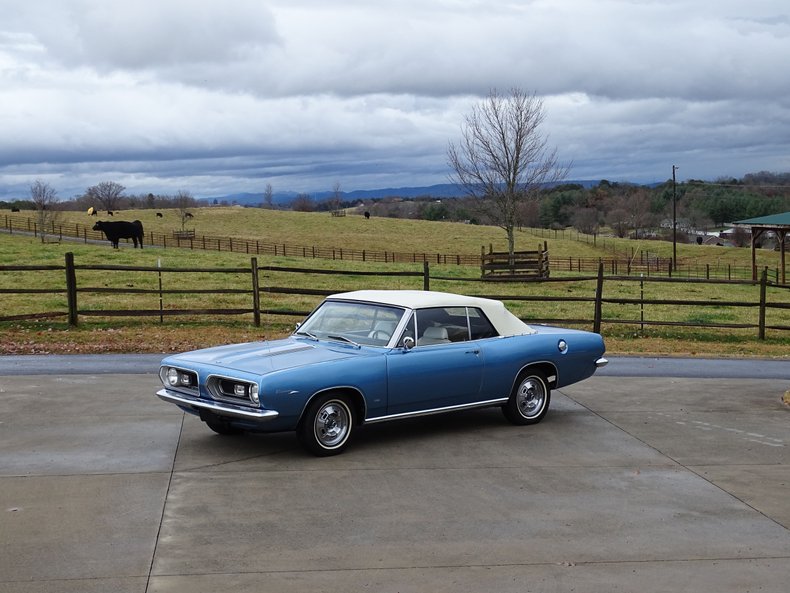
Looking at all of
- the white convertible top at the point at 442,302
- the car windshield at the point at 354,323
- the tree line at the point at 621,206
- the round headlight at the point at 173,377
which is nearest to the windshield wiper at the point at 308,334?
the car windshield at the point at 354,323

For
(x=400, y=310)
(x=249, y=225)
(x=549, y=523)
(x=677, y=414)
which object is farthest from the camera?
(x=249, y=225)

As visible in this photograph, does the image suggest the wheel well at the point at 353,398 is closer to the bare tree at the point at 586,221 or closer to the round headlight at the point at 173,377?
the round headlight at the point at 173,377

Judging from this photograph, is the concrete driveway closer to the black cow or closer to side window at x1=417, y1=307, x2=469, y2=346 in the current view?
side window at x1=417, y1=307, x2=469, y2=346

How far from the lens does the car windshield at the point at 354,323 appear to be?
29.1 ft

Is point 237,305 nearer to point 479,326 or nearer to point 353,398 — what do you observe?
point 479,326

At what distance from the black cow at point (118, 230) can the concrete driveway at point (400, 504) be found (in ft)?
135

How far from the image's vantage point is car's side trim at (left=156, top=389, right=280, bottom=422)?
25.0ft

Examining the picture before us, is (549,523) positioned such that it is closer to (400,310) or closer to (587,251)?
(400,310)

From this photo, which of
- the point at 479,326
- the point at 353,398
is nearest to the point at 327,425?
the point at 353,398

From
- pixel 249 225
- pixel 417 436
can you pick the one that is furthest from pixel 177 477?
pixel 249 225

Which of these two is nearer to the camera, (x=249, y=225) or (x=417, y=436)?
(x=417, y=436)

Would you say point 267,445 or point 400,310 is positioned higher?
point 400,310

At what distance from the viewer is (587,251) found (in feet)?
265

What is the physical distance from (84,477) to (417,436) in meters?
3.32
